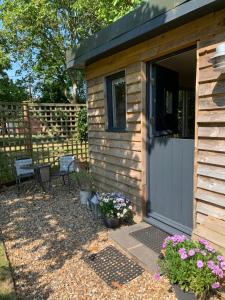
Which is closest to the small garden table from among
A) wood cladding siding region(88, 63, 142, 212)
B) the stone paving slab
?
wood cladding siding region(88, 63, 142, 212)

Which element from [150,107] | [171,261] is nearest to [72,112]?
[150,107]

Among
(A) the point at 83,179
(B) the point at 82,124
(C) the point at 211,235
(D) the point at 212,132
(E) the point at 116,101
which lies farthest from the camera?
(B) the point at 82,124

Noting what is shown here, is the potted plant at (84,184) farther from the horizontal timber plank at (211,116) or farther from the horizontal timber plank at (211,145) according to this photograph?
the horizontal timber plank at (211,116)

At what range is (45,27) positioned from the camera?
43.4 feet

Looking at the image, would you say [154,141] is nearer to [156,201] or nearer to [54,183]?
[156,201]

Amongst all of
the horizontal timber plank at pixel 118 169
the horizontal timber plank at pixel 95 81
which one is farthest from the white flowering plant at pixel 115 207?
the horizontal timber plank at pixel 95 81

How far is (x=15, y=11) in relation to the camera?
40.0 ft

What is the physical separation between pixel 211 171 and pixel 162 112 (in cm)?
135

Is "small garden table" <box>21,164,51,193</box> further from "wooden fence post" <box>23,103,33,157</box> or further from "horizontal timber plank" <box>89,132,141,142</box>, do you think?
"horizontal timber plank" <box>89,132,141,142</box>

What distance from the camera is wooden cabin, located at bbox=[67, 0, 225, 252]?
258 cm

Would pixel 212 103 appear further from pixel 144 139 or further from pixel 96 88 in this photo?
pixel 96 88

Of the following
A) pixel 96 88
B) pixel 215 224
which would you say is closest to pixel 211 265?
pixel 215 224

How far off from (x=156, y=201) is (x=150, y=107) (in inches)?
53.2

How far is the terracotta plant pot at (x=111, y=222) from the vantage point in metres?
3.60
